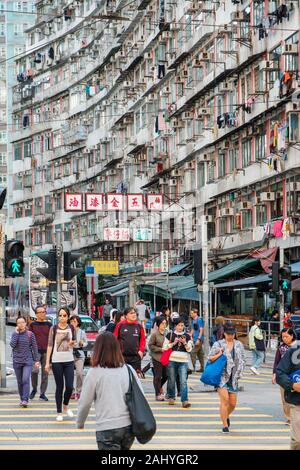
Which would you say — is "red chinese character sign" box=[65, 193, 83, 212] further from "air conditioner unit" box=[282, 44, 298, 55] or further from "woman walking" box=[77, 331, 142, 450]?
"woman walking" box=[77, 331, 142, 450]

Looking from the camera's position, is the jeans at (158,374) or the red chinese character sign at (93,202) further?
the red chinese character sign at (93,202)

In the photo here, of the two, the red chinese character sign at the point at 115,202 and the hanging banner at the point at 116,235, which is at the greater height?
the red chinese character sign at the point at 115,202

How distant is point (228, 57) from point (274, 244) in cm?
983

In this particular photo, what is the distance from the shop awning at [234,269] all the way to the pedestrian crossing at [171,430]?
78.4 feet

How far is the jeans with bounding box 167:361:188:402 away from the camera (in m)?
18.8

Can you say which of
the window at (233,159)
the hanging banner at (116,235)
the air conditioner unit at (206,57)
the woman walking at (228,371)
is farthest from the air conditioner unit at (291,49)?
the woman walking at (228,371)

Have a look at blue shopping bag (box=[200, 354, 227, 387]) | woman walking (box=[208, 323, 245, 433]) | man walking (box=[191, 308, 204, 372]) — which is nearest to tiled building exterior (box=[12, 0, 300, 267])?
man walking (box=[191, 308, 204, 372])

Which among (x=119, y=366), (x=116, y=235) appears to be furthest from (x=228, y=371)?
(x=116, y=235)

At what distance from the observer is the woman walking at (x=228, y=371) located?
51.0 ft

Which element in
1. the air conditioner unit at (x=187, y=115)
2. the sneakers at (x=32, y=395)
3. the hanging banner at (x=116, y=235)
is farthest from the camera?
the air conditioner unit at (x=187, y=115)

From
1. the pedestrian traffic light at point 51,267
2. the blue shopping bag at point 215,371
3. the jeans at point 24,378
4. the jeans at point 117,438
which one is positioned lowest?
the jeans at point 24,378

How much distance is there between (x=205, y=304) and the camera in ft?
102

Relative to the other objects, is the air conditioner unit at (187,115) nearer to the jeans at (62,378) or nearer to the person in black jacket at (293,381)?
the jeans at (62,378)
